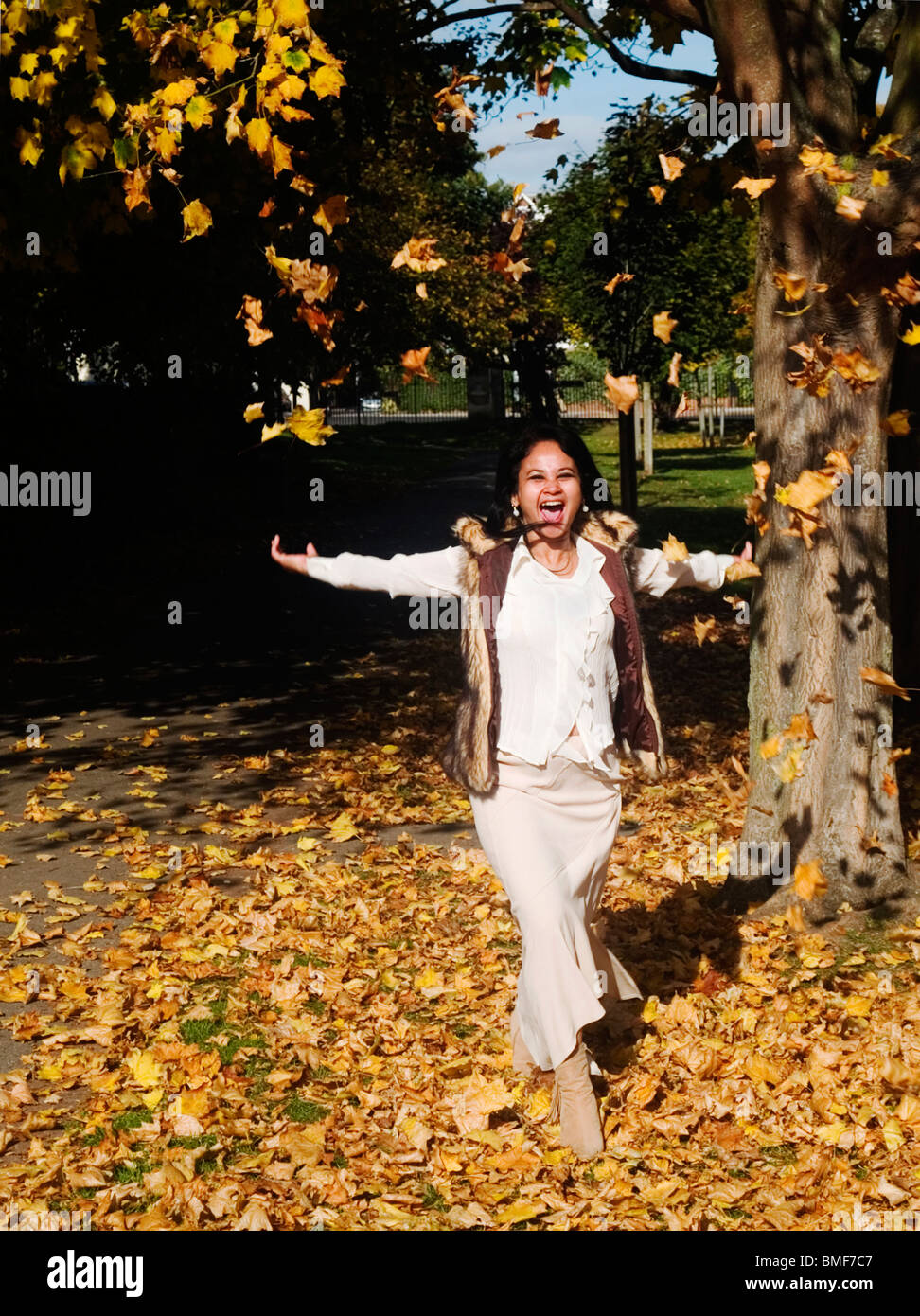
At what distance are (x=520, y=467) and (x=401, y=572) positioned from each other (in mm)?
487

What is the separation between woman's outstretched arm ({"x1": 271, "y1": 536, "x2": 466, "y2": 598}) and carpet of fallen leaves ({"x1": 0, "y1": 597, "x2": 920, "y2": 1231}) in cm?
173

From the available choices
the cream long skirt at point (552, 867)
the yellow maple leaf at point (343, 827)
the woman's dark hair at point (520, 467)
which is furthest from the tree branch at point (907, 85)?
the yellow maple leaf at point (343, 827)

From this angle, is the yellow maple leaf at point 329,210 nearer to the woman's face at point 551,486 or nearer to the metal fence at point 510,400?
the woman's face at point 551,486

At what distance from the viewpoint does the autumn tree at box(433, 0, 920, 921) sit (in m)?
5.91

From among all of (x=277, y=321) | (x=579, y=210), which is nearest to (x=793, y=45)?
(x=277, y=321)

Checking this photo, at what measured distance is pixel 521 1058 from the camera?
5.29 m

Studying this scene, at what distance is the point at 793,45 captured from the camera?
20.5 feet

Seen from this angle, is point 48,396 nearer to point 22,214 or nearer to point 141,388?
point 141,388

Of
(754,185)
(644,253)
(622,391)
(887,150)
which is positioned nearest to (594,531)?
(622,391)

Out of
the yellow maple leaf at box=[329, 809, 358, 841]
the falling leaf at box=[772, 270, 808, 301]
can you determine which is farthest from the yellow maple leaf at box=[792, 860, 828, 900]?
the yellow maple leaf at box=[329, 809, 358, 841]

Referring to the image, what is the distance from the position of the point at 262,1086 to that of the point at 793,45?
4.53m

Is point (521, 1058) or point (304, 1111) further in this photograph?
point (521, 1058)

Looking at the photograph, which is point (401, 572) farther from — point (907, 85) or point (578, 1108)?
point (907, 85)

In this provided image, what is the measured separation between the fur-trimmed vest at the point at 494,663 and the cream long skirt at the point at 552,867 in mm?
99
